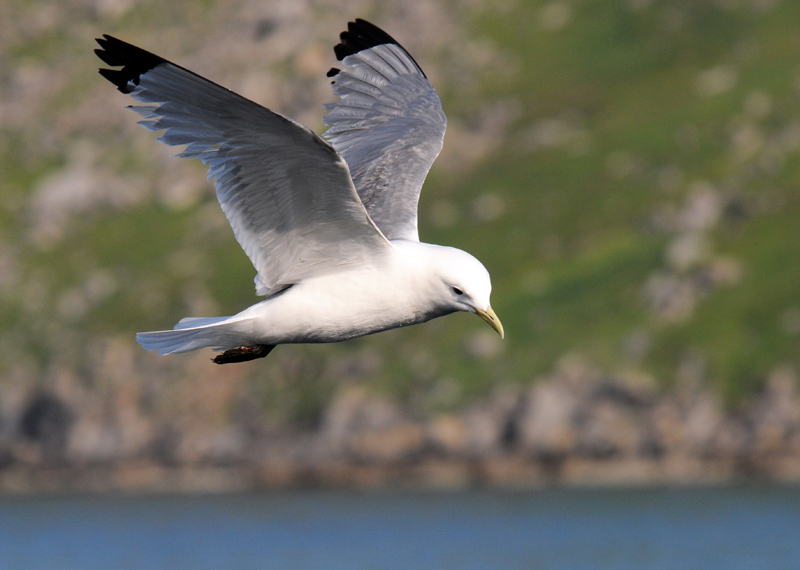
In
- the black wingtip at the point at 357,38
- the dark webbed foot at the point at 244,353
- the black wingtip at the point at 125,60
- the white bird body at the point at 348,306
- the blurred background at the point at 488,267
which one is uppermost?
the blurred background at the point at 488,267

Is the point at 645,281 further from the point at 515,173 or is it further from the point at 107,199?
the point at 107,199

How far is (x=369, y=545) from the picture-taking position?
78.0m

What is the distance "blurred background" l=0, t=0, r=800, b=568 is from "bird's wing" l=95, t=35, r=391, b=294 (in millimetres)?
55212

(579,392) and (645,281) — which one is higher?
(645,281)

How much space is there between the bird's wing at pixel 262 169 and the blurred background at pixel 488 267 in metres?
55.2

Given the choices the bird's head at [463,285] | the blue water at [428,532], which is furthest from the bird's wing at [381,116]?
the blue water at [428,532]

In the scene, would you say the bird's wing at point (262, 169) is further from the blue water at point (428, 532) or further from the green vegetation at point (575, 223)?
the green vegetation at point (575, 223)

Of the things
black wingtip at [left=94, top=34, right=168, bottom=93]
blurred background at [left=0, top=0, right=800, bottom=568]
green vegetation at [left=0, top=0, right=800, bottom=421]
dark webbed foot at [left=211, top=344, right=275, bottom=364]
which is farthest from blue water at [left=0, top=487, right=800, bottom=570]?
black wingtip at [left=94, top=34, right=168, bottom=93]

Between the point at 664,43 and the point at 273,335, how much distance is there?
9537cm

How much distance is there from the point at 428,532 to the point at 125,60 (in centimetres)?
7224

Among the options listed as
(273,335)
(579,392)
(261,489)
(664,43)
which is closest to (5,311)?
(261,489)

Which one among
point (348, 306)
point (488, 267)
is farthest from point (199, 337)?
point (488, 267)

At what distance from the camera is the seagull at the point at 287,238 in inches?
501

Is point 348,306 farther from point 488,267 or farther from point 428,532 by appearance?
point 488,267
